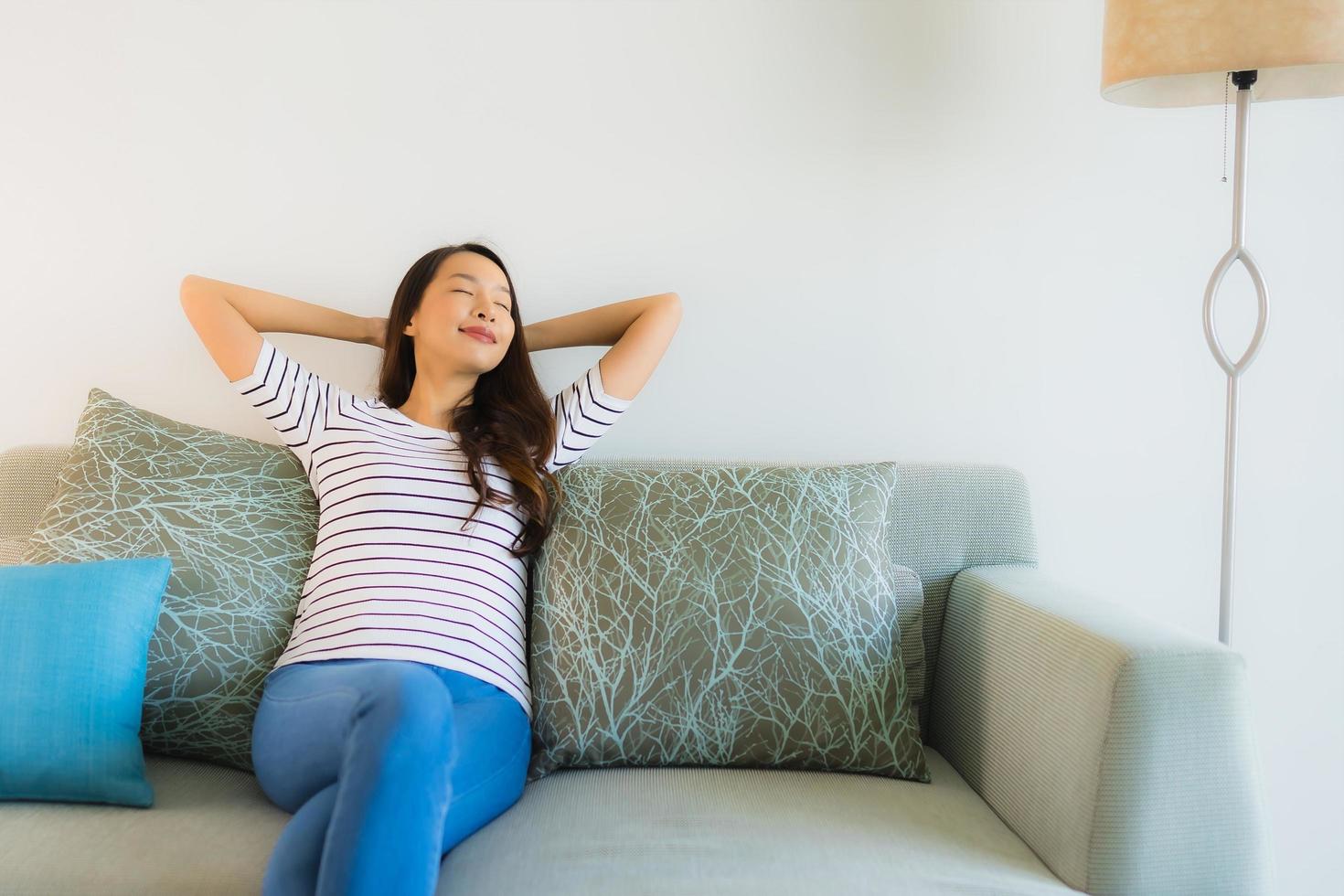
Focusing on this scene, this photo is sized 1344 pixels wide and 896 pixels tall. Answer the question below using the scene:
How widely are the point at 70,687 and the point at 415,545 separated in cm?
47

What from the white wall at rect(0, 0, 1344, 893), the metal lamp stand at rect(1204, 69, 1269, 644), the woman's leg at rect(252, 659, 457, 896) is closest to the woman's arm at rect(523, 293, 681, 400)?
the white wall at rect(0, 0, 1344, 893)

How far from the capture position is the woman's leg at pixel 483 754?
1.19 m

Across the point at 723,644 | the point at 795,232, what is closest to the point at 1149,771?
the point at 723,644

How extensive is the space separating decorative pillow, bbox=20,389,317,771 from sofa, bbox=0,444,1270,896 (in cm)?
9

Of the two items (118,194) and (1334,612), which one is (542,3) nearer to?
(118,194)

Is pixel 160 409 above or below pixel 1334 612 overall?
above

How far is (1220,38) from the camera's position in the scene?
148 cm

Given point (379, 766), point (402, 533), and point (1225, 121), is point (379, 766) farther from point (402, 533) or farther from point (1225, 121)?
point (1225, 121)

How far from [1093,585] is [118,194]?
6.82 feet

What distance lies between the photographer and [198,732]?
1384mm

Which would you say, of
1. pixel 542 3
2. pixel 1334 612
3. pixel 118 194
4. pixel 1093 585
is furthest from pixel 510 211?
pixel 1334 612

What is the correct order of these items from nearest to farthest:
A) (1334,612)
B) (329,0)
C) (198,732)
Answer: (198,732)
(329,0)
(1334,612)

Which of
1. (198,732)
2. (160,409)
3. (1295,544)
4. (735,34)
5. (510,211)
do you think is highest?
(735,34)

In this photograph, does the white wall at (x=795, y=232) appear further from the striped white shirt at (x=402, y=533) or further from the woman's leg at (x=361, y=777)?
the woman's leg at (x=361, y=777)
